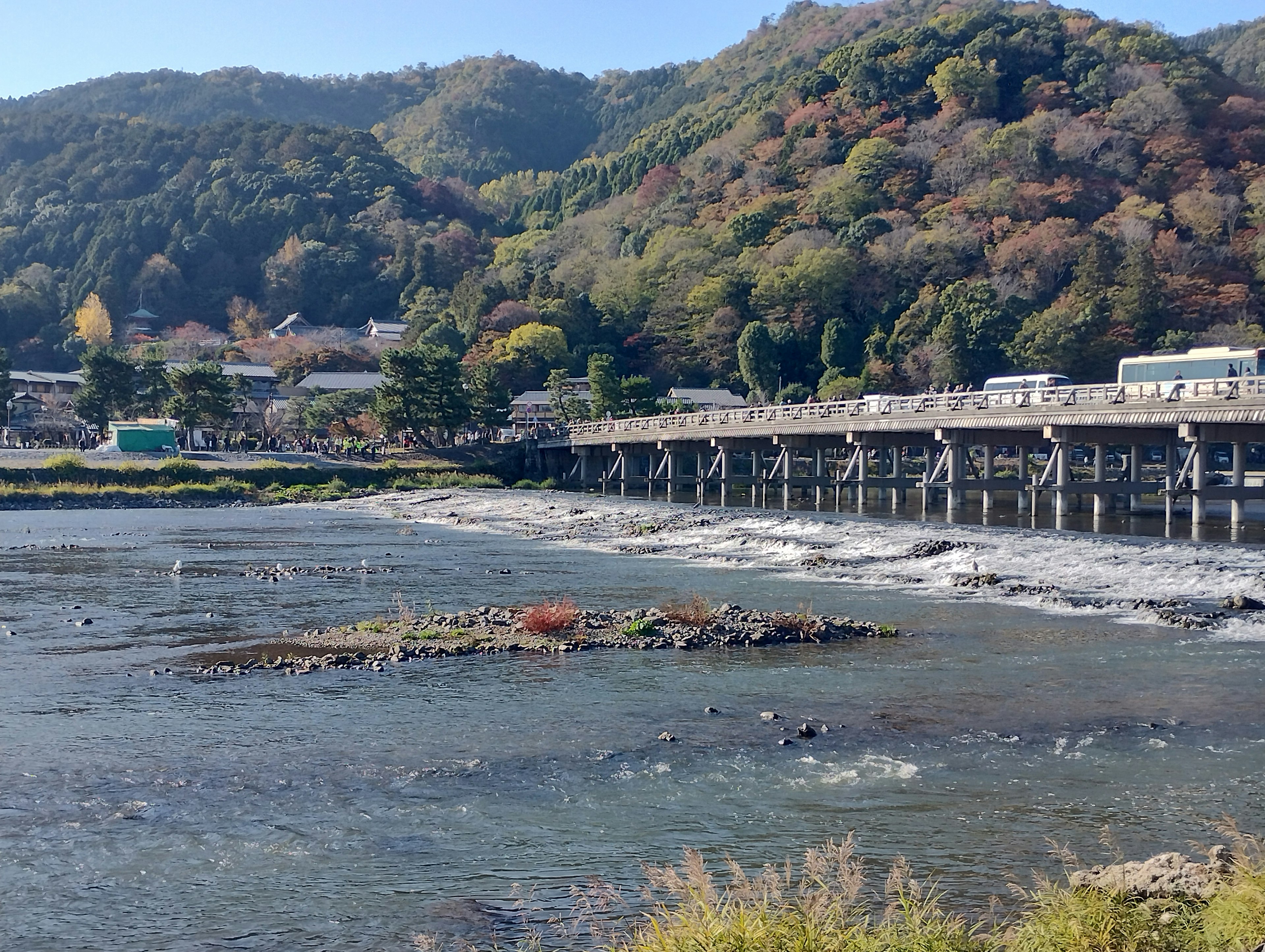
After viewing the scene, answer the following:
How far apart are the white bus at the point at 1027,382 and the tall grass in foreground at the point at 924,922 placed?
145 feet

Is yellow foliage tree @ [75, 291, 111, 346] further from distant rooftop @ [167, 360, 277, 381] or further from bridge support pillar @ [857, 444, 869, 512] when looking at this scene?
bridge support pillar @ [857, 444, 869, 512]

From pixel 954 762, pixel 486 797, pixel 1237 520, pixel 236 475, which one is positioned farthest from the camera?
pixel 236 475

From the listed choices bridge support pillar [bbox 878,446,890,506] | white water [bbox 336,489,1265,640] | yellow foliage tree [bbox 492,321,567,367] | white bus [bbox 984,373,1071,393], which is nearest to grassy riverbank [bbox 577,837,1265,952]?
white water [bbox 336,489,1265,640]

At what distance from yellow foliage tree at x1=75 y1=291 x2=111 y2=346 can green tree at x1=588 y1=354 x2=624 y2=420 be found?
187ft

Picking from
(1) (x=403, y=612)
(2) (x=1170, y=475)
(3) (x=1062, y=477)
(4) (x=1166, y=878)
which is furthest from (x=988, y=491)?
(4) (x=1166, y=878)

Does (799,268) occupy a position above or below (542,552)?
above

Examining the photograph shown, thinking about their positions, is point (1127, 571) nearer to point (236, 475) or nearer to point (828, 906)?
point (828, 906)

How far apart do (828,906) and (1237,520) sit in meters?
29.2

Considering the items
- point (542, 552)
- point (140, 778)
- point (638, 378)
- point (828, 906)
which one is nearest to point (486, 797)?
point (140, 778)

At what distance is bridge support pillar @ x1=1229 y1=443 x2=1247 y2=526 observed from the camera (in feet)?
104

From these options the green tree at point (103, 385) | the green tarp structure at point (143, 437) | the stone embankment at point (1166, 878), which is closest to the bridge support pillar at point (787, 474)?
the green tarp structure at point (143, 437)

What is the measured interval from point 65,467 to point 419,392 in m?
17.7

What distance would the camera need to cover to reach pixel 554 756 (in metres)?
11.4

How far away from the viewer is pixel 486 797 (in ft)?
Answer: 33.1
